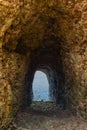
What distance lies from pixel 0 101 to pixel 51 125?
2782 mm

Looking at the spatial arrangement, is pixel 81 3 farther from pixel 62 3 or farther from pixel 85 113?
pixel 85 113

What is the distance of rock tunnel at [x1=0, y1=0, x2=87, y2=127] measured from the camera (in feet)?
29.8

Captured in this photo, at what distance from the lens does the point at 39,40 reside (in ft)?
38.8

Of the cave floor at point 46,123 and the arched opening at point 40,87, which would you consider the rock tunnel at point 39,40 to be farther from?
the arched opening at point 40,87

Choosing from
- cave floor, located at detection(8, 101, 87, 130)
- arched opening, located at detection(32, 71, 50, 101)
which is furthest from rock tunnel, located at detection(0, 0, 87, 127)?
arched opening, located at detection(32, 71, 50, 101)

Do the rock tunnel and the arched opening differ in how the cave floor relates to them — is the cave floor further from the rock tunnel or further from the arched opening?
the arched opening

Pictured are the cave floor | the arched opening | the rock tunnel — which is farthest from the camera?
the arched opening

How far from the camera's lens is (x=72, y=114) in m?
12.3

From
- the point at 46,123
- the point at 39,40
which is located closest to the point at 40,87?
the point at 39,40

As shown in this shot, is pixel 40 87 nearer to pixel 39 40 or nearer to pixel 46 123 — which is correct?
pixel 39 40

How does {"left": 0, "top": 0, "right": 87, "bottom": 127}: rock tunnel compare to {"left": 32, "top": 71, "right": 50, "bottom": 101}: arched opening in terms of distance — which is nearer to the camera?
{"left": 0, "top": 0, "right": 87, "bottom": 127}: rock tunnel

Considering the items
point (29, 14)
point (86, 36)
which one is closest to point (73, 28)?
point (86, 36)

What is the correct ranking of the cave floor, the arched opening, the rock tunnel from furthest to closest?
1. the arched opening
2. the cave floor
3. the rock tunnel

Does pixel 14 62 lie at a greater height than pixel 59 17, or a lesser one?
lesser
